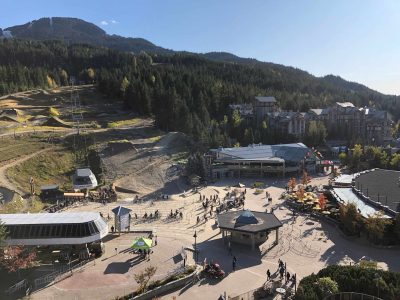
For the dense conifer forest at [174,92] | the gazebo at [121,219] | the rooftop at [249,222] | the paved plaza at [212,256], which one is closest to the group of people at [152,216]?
the paved plaza at [212,256]

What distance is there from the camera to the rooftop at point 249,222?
38.1m

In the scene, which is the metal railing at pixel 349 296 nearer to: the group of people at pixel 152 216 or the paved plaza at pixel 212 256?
the paved plaza at pixel 212 256

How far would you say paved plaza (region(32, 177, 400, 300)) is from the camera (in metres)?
29.1

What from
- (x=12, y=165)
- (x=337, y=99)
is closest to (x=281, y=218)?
(x=12, y=165)

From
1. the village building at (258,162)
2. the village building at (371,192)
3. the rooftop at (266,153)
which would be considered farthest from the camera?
the rooftop at (266,153)

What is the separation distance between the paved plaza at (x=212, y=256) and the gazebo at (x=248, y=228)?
30.8 inches

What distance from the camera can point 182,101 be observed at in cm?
9800

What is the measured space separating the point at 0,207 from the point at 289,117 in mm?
81848

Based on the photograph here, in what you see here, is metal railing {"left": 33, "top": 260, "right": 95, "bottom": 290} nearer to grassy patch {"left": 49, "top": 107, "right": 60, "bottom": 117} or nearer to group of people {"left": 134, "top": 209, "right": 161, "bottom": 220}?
group of people {"left": 134, "top": 209, "right": 161, "bottom": 220}

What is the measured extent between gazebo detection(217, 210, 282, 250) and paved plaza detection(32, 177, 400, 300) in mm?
783

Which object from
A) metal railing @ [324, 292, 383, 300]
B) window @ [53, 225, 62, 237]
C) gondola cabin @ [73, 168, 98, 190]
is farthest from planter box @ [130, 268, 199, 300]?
gondola cabin @ [73, 168, 98, 190]

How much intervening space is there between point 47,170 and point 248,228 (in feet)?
130

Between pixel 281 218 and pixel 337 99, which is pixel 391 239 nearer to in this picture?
pixel 281 218

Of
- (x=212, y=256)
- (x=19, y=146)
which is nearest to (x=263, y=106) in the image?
(x=19, y=146)
